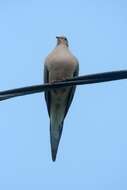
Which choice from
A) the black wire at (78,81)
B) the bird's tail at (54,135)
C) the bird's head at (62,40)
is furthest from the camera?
the bird's head at (62,40)

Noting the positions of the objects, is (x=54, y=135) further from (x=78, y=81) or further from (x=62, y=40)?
(x=78, y=81)

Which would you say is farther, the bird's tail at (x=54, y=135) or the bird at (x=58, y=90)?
the bird at (x=58, y=90)

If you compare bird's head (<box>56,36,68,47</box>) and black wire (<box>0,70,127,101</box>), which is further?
bird's head (<box>56,36,68,47</box>)

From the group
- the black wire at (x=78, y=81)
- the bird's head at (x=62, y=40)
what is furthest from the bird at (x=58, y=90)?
the black wire at (x=78, y=81)

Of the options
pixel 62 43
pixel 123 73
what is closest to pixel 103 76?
pixel 123 73

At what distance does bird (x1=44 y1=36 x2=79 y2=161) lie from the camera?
6988mm

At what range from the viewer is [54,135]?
6965 millimetres

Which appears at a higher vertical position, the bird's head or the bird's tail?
the bird's head

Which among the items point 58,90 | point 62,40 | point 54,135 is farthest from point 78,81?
point 62,40

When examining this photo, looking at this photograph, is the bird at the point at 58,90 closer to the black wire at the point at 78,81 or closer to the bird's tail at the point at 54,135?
the bird's tail at the point at 54,135

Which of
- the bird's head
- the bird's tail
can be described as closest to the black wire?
the bird's tail

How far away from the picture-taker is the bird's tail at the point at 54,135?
6676 mm

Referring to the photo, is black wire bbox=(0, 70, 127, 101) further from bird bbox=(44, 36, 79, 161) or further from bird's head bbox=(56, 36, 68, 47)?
bird's head bbox=(56, 36, 68, 47)

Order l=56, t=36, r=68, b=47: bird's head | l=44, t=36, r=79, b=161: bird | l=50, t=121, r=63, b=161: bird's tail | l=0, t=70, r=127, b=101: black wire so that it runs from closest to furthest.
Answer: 1. l=0, t=70, r=127, b=101: black wire
2. l=50, t=121, r=63, b=161: bird's tail
3. l=44, t=36, r=79, b=161: bird
4. l=56, t=36, r=68, b=47: bird's head
